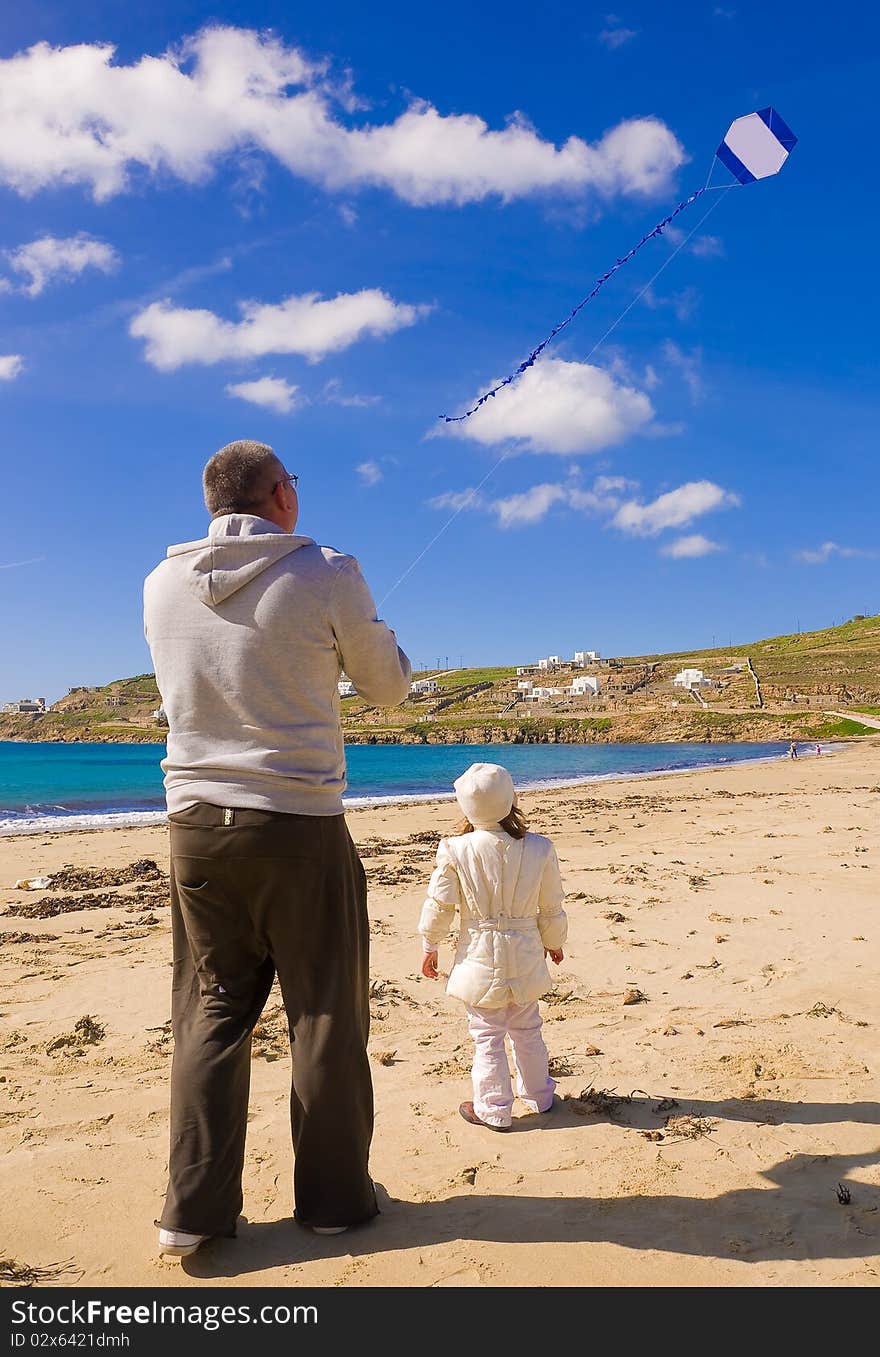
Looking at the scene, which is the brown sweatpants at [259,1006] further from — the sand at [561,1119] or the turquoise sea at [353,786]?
the turquoise sea at [353,786]

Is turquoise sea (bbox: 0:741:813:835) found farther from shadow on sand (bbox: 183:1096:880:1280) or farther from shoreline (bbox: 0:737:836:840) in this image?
shadow on sand (bbox: 183:1096:880:1280)

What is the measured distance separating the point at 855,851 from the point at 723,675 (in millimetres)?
84316

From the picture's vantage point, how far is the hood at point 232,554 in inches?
109

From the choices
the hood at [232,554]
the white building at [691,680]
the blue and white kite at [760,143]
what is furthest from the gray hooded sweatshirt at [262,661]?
the white building at [691,680]

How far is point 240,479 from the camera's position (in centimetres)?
294

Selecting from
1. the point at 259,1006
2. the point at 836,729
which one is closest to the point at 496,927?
the point at 259,1006

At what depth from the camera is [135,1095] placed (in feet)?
13.3

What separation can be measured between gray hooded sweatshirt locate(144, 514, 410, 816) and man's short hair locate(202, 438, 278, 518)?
3.4 inches

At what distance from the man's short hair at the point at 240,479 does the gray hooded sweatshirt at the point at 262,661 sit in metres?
0.09

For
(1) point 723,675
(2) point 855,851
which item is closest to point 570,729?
(1) point 723,675

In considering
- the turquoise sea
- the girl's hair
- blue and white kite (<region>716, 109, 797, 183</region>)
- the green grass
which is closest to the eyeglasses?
the girl's hair

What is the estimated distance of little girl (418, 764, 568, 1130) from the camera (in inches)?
147

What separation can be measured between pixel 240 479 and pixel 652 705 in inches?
3213
